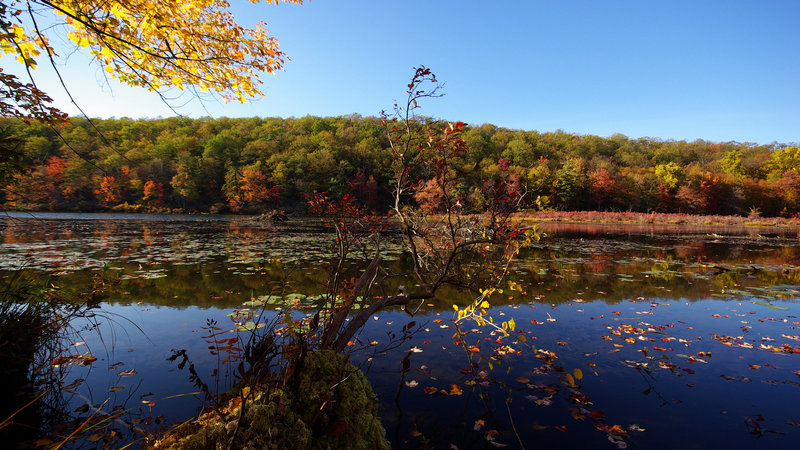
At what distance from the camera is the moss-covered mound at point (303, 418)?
150 centimetres

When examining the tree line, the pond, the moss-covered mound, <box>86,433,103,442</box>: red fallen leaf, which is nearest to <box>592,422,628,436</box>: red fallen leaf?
the pond

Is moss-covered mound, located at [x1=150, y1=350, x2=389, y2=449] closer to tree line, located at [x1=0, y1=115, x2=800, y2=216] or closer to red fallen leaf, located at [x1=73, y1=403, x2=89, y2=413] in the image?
red fallen leaf, located at [x1=73, y1=403, x2=89, y2=413]

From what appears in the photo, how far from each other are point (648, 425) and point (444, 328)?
103 inches

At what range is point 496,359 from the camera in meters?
4.01

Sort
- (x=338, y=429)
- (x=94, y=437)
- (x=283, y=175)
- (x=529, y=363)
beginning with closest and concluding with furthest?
(x=338, y=429) → (x=94, y=437) → (x=529, y=363) → (x=283, y=175)

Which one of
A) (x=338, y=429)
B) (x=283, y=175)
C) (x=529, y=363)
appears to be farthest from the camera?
(x=283, y=175)

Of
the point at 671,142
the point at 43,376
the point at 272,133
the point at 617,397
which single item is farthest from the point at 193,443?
the point at 671,142

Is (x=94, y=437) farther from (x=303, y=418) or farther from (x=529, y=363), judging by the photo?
(x=529, y=363)

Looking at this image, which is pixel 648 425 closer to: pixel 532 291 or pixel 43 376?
pixel 532 291

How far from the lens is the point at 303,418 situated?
6.01ft

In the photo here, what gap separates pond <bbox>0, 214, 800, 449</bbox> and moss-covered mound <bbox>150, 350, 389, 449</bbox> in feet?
0.73

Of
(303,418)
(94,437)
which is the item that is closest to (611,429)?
(303,418)

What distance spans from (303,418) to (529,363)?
307 centimetres

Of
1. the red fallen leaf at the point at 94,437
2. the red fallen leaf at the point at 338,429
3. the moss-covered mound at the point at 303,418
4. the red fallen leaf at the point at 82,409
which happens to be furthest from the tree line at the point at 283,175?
the red fallen leaf at the point at 338,429
